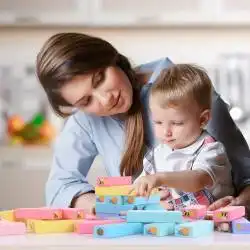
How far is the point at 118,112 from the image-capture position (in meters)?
1.06

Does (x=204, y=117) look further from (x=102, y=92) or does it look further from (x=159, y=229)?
(x=159, y=229)

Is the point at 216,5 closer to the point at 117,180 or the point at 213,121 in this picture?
the point at 213,121

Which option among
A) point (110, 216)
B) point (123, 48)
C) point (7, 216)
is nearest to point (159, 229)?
point (110, 216)

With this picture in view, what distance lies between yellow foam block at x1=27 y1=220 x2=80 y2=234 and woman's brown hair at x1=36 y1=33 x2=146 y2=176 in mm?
272

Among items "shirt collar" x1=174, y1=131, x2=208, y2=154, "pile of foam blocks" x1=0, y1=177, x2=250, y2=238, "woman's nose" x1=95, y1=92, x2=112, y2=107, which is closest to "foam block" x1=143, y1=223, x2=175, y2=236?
"pile of foam blocks" x1=0, y1=177, x2=250, y2=238

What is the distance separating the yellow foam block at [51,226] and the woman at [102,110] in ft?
0.73

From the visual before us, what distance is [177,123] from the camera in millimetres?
951

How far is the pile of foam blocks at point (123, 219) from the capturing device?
0.72 metres

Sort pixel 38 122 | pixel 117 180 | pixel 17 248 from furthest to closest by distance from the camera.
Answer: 1. pixel 38 122
2. pixel 117 180
3. pixel 17 248

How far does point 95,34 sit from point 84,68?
24.3 inches

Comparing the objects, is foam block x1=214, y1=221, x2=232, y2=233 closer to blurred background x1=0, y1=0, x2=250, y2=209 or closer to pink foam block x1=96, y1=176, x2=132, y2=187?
pink foam block x1=96, y1=176, x2=132, y2=187

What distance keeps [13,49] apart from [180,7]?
1.52ft

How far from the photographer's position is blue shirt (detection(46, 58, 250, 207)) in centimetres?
104

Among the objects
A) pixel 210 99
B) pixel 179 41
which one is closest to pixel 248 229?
pixel 210 99
